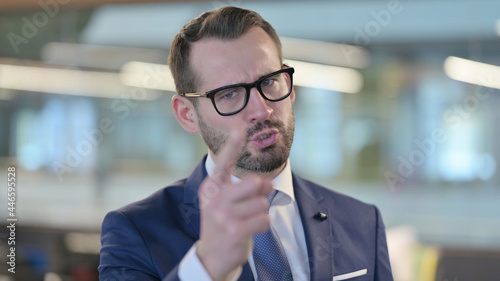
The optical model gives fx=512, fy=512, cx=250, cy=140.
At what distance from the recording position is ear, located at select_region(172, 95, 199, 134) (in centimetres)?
146

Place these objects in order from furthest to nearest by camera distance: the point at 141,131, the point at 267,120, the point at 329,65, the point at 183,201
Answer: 1. the point at 141,131
2. the point at 329,65
3. the point at 183,201
4. the point at 267,120

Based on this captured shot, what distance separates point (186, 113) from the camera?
4.87 feet

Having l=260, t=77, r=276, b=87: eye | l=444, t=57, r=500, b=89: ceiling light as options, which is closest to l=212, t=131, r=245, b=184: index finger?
l=260, t=77, r=276, b=87: eye

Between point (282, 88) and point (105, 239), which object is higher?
point (282, 88)

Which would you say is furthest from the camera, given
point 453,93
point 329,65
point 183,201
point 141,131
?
point 141,131

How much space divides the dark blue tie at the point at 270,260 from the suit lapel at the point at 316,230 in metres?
0.08

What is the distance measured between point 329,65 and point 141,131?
2.19 m

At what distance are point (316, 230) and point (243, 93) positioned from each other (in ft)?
1.39

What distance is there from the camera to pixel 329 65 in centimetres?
520

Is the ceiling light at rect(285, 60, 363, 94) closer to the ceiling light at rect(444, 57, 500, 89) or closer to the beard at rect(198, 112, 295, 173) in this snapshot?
the ceiling light at rect(444, 57, 500, 89)

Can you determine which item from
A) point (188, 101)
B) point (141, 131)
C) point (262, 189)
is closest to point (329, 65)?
point (141, 131)

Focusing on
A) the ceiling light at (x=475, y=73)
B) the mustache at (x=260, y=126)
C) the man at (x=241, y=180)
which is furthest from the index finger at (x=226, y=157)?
the ceiling light at (x=475, y=73)

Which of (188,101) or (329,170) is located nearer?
(188,101)

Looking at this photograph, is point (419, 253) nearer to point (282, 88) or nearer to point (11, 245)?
point (282, 88)
